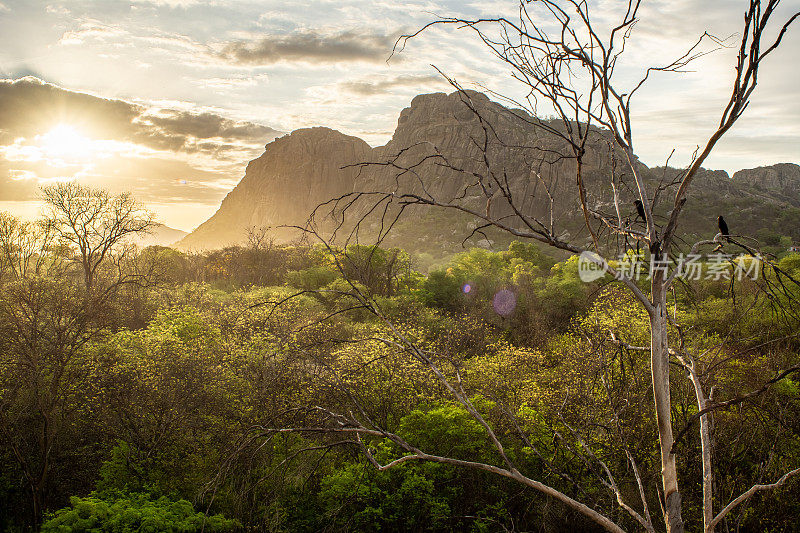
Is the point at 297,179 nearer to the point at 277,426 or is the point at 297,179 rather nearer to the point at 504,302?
the point at 504,302

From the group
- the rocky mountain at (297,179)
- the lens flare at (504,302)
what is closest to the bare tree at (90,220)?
the lens flare at (504,302)

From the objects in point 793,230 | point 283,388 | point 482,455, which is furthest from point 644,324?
point 793,230

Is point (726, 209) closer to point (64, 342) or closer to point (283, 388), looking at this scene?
point (283, 388)

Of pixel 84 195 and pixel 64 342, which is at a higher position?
pixel 84 195

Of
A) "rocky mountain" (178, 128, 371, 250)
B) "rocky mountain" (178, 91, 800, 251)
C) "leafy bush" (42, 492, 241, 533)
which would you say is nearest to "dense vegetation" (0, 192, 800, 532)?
"leafy bush" (42, 492, 241, 533)

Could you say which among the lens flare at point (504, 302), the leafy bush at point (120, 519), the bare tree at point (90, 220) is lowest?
the leafy bush at point (120, 519)

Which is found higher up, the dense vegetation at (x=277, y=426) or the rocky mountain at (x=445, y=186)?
the rocky mountain at (x=445, y=186)

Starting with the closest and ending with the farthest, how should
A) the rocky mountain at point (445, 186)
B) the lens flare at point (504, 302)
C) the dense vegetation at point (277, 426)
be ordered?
1. the dense vegetation at point (277, 426)
2. the lens flare at point (504, 302)
3. the rocky mountain at point (445, 186)

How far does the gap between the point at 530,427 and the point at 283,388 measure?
873 centimetres

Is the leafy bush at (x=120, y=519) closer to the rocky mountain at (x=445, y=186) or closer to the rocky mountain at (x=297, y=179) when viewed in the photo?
the rocky mountain at (x=445, y=186)

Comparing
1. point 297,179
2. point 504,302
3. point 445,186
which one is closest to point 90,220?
point 504,302

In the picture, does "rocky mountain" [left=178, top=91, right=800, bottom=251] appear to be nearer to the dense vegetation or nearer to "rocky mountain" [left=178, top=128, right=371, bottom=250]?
"rocky mountain" [left=178, top=128, right=371, bottom=250]

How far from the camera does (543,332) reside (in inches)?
1112

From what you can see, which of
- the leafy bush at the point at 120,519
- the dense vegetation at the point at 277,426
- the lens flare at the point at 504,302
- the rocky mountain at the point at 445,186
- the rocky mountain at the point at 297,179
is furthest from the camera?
the rocky mountain at the point at 297,179
